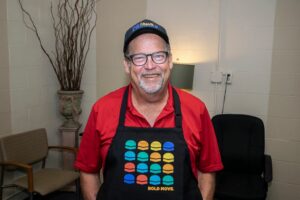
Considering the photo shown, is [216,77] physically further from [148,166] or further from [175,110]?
[148,166]

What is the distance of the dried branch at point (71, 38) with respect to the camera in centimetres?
298

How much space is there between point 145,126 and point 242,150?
4.72ft

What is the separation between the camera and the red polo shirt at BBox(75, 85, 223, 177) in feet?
4.44

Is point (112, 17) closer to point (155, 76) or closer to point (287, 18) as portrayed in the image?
point (287, 18)

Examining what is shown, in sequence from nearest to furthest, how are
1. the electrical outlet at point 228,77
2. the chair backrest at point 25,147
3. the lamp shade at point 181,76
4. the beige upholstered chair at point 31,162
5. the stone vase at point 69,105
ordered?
the beige upholstered chair at point 31,162 < the chair backrest at point 25,147 < the lamp shade at point 181,76 < the electrical outlet at point 228,77 < the stone vase at point 69,105

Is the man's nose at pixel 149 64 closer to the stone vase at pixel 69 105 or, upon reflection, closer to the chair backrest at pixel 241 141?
the chair backrest at pixel 241 141

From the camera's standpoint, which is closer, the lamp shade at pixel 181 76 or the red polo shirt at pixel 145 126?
the red polo shirt at pixel 145 126

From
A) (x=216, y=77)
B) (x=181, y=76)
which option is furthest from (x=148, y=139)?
(x=216, y=77)

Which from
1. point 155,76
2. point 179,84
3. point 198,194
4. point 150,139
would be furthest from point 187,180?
point 179,84

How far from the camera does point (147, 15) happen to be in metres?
2.92

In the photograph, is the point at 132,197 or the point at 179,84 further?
the point at 179,84

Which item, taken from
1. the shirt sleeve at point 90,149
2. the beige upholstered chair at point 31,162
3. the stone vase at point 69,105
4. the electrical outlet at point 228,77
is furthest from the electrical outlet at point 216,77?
the shirt sleeve at point 90,149

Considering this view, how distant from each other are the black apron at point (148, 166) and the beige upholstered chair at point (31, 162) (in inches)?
45.3

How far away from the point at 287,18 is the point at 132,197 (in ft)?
6.82
